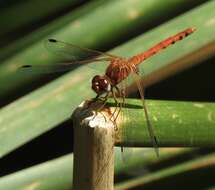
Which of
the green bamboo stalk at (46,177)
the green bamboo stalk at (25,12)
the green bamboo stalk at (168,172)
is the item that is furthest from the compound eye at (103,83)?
the green bamboo stalk at (25,12)

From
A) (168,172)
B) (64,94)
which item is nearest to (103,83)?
(64,94)

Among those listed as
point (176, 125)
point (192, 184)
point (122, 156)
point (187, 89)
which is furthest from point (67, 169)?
point (187, 89)

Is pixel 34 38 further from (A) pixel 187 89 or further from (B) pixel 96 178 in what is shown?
(B) pixel 96 178

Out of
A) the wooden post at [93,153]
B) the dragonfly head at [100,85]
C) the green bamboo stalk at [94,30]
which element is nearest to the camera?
the wooden post at [93,153]

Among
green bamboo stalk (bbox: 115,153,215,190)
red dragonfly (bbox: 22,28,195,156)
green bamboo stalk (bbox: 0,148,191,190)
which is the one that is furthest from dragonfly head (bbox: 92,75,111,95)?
green bamboo stalk (bbox: 115,153,215,190)

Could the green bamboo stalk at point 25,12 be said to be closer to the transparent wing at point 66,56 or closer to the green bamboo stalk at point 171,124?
the transparent wing at point 66,56

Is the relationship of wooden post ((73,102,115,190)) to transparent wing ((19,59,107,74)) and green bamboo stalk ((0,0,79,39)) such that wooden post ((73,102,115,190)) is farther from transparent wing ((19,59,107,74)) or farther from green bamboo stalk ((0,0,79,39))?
green bamboo stalk ((0,0,79,39))
